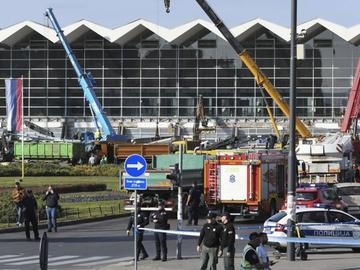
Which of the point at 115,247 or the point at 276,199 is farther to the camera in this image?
the point at 276,199

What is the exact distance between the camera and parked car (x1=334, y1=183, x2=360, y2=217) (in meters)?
34.6

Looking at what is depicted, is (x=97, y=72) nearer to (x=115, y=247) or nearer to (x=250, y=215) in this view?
(x=250, y=215)

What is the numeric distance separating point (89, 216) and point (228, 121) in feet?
182

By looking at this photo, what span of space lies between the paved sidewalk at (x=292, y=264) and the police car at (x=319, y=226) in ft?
1.73

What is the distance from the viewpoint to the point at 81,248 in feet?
80.3

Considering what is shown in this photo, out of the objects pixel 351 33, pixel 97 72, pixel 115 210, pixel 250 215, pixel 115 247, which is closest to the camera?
pixel 115 247

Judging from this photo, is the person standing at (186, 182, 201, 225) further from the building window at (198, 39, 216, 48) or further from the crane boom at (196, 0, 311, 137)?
the building window at (198, 39, 216, 48)

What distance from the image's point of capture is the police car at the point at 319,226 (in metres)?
21.9

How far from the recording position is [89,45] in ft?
305

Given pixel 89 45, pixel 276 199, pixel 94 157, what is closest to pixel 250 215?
pixel 276 199

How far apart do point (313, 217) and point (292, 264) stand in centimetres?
281

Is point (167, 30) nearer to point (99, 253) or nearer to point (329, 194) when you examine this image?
point (329, 194)

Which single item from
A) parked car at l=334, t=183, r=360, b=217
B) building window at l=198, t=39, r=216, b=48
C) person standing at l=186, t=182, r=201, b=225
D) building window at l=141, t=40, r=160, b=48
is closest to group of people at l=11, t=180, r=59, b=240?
person standing at l=186, t=182, r=201, b=225

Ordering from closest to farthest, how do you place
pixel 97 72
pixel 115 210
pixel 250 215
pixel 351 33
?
pixel 250 215, pixel 115 210, pixel 351 33, pixel 97 72
